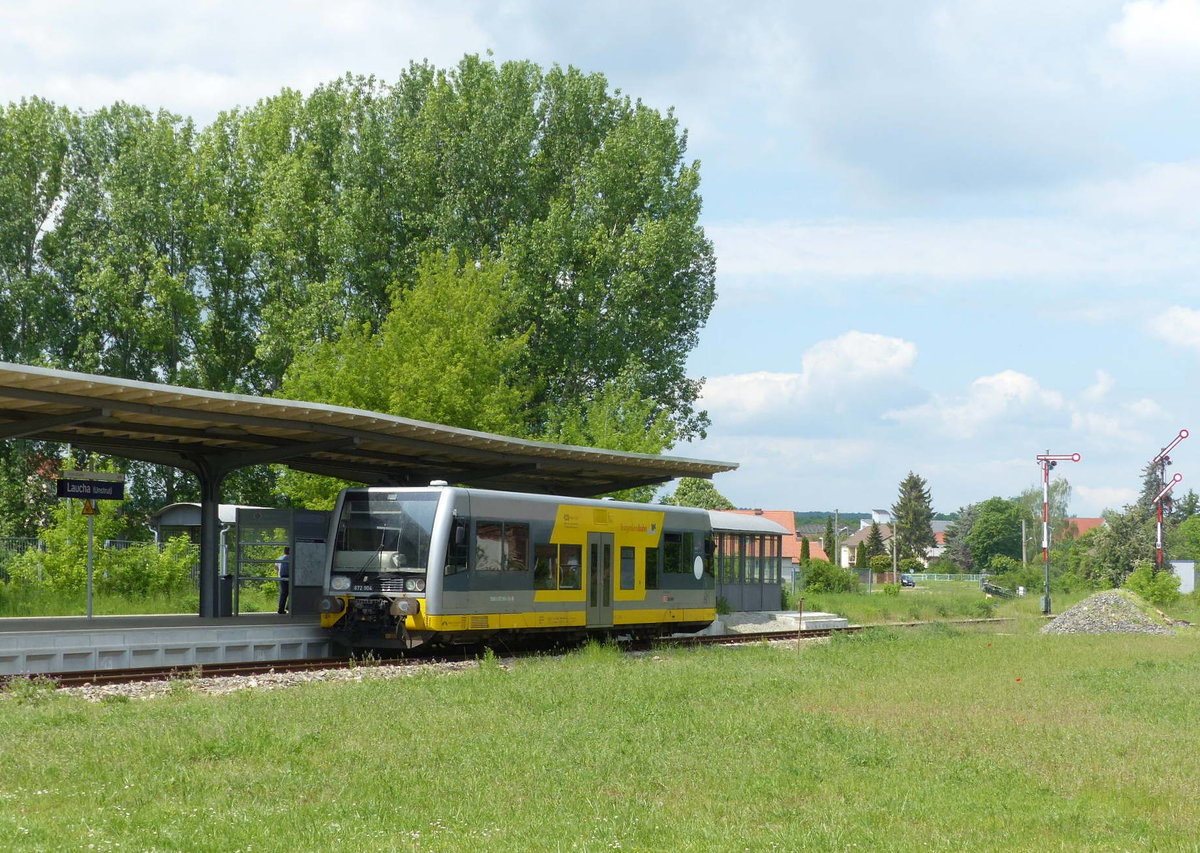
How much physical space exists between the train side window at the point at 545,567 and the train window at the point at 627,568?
2019mm

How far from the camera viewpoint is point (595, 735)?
11.3m

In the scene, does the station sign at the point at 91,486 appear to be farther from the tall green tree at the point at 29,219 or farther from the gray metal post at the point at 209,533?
the tall green tree at the point at 29,219

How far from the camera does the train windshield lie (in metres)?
19.9

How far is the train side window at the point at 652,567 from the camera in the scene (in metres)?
24.6

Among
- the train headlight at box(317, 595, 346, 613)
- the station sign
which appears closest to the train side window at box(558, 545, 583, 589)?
the train headlight at box(317, 595, 346, 613)

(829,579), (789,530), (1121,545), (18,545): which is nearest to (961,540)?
(789,530)

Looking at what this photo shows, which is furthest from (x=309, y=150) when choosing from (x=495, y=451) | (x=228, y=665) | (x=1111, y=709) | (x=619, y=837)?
(x=619, y=837)

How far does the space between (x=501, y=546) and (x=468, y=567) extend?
817 mm

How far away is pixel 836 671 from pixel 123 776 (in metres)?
11.1

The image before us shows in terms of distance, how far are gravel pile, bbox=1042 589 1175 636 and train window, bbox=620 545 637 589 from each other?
1403 cm

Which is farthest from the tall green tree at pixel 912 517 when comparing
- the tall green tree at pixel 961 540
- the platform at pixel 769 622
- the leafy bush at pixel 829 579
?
the platform at pixel 769 622

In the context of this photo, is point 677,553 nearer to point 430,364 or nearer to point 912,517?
point 430,364

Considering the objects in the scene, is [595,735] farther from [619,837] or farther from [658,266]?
[658,266]

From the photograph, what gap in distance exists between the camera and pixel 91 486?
828 inches
